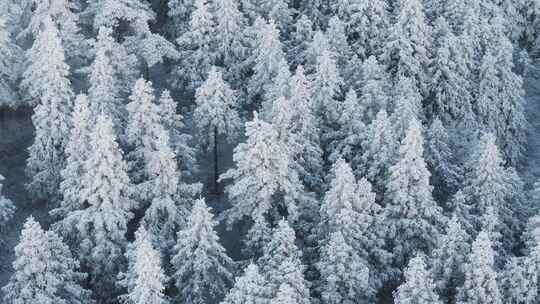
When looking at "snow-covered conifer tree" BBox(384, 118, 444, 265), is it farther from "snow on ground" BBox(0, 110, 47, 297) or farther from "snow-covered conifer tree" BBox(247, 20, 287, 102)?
"snow on ground" BBox(0, 110, 47, 297)

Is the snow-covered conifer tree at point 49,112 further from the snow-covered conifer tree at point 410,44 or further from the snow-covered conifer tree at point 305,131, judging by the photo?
the snow-covered conifer tree at point 410,44

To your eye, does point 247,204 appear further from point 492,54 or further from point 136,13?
point 492,54

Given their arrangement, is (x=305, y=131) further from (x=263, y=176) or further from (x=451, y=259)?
(x=451, y=259)

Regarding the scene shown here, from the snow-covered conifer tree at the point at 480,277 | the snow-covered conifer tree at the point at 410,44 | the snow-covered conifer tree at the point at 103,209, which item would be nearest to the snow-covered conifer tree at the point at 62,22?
the snow-covered conifer tree at the point at 103,209

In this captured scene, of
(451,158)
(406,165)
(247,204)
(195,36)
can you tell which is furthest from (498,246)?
(195,36)

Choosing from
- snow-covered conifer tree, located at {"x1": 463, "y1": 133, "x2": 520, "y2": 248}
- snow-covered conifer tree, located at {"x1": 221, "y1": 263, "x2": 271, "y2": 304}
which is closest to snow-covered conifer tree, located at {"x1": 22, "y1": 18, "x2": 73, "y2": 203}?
snow-covered conifer tree, located at {"x1": 221, "y1": 263, "x2": 271, "y2": 304}

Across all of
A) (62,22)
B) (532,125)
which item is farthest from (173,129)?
(532,125)

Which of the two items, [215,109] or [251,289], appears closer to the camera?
[251,289]
